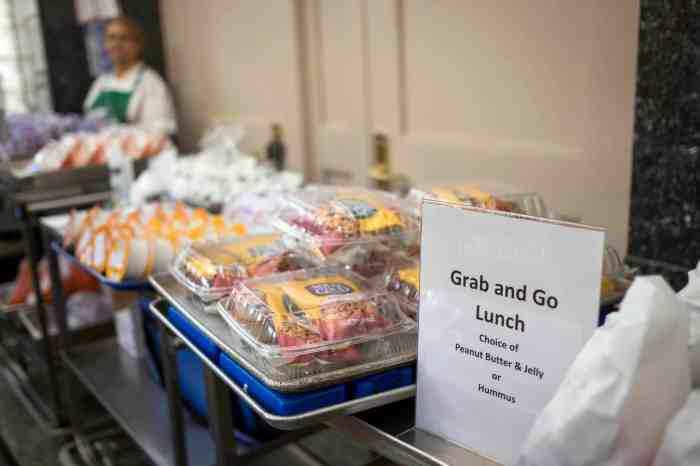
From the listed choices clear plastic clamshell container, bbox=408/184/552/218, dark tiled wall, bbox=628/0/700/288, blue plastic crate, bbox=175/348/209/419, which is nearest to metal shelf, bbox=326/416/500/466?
clear plastic clamshell container, bbox=408/184/552/218

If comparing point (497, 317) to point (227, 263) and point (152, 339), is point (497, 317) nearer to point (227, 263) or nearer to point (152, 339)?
point (227, 263)

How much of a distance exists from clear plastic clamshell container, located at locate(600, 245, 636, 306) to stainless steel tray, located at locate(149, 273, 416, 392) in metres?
0.31

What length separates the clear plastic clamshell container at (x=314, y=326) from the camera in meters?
0.87

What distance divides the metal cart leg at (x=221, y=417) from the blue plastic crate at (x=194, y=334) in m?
0.07

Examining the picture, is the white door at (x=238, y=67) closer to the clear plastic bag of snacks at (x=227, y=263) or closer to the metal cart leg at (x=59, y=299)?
the metal cart leg at (x=59, y=299)

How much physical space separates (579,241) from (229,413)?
711mm

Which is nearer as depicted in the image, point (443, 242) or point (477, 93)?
point (443, 242)

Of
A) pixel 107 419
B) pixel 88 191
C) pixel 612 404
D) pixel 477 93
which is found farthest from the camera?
pixel 88 191

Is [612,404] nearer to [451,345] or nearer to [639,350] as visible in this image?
[639,350]

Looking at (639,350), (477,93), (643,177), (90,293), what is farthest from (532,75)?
(90,293)

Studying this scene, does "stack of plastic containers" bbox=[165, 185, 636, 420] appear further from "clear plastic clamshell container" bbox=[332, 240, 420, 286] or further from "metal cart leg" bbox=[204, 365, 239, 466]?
"metal cart leg" bbox=[204, 365, 239, 466]

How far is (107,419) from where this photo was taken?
2268 millimetres

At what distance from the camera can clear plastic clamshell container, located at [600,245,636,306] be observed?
38.0 inches

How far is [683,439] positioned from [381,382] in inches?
15.2
